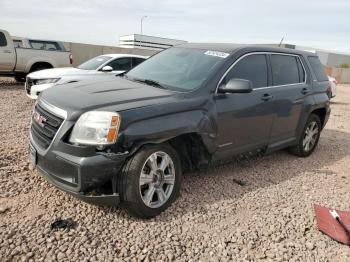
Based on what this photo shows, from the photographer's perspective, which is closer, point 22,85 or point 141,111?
point 141,111

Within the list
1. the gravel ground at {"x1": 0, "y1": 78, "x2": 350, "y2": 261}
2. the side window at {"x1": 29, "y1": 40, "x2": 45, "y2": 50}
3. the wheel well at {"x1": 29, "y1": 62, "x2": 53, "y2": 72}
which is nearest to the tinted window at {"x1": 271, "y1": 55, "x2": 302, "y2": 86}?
the gravel ground at {"x1": 0, "y1": 78, "x2": 350, "y2": 261}

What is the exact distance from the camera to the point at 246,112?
433 cm

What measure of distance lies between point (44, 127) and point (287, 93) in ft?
11.2

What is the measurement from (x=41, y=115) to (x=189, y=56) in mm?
2006

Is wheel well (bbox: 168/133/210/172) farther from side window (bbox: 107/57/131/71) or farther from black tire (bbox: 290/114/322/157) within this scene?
side window (bbox: 107/57/131/71)

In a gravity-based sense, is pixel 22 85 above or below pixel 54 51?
below

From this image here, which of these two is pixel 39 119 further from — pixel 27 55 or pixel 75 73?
pixel 27 55

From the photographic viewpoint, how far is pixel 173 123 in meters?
3.52

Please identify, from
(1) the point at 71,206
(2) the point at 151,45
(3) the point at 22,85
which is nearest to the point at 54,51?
(3) the point at 22,85

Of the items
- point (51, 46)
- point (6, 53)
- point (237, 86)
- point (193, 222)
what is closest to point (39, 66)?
point (51, 46)

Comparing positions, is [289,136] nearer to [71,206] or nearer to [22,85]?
[71,206]

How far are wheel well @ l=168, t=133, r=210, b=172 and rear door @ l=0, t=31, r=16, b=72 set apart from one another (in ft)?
34.5

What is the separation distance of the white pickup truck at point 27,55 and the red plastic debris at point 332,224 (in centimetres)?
1116

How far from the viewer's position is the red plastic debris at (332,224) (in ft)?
11.7
